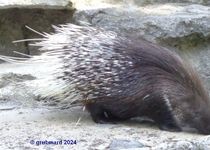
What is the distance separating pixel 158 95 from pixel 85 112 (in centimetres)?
58

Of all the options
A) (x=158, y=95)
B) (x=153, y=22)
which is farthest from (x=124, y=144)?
(x=153, y=22)

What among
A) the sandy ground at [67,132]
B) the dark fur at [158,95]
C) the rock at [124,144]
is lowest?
the sandy ground at [67,132]

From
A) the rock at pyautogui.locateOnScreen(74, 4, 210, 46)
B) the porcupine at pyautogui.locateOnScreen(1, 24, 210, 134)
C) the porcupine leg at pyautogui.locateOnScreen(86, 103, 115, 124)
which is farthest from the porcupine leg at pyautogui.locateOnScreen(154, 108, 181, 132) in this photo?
the rock at pyautogui.locateOnScreen(74, 4, 210, 46)

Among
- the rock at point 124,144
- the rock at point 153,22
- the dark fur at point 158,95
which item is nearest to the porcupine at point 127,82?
the dark fur at point 158,95

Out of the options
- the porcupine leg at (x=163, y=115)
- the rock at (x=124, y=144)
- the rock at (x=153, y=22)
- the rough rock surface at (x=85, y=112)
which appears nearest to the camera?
the rock at (x=124, y=144)

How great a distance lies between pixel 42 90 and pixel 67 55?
27cm

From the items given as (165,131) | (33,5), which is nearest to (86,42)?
(165,131)

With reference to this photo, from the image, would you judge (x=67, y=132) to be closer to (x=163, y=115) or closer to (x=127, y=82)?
(x=127, y=82)

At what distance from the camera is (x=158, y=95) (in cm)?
341

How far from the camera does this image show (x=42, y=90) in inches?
141

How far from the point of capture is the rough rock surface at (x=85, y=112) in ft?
10.1

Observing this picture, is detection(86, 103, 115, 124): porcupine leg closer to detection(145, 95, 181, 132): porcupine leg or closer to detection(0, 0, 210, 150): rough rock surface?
detection(0, 0, 210, 150): rough rock surface

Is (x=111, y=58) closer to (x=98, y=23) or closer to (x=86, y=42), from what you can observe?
(x=86, y=42)

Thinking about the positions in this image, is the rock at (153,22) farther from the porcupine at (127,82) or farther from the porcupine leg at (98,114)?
the porcupine leg at (98,114)
